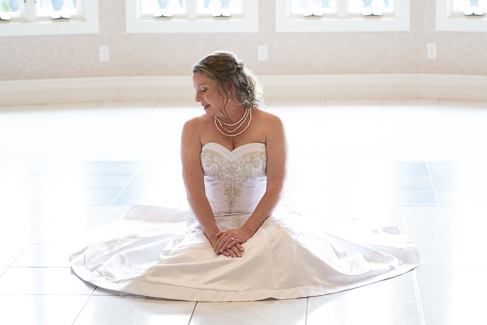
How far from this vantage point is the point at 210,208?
272cm

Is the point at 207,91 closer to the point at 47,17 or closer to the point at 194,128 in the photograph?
the point at 194,128

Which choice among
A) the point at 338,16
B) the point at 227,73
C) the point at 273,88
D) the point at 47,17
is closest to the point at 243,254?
the point at 227,73

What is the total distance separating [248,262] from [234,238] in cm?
13

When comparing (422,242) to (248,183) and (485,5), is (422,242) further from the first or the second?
(485,5)

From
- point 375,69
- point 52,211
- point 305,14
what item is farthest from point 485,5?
point 52,211

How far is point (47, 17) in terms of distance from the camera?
6.71 meters

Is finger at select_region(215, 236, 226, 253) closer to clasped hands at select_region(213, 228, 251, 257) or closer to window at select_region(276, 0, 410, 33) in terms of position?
clasped hands at select_region(213, 228, 251, 257)

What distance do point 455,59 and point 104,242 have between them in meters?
4.61

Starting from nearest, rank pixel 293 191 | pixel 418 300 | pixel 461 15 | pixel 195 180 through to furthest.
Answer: pixel 418 300 < pixel 195 180 < pixel 293 191 < pixel 461 15

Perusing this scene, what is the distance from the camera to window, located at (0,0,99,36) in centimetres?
665

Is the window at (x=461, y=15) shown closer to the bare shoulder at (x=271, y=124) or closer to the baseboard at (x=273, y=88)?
the baseboard at (x=273, y=88)

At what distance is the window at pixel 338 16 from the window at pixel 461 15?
0.38 metres

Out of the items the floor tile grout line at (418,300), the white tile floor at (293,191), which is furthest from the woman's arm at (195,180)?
the floor tile grout line at (418,300)

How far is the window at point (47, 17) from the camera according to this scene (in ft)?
21.8
